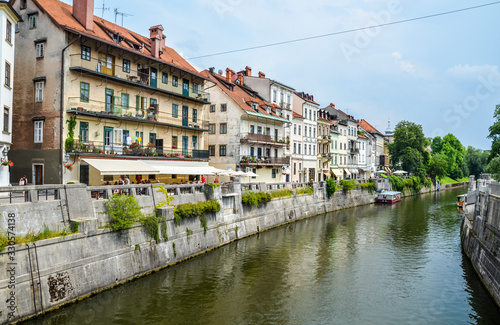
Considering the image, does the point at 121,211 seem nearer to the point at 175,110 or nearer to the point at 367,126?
the point at 175,110

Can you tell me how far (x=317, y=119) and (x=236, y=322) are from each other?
54905 mm

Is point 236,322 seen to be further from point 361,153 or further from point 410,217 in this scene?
point 361,153

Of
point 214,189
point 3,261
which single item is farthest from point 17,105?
point 3,261

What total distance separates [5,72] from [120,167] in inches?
368

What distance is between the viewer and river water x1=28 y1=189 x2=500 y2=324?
16027mm

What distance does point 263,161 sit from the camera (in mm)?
50125

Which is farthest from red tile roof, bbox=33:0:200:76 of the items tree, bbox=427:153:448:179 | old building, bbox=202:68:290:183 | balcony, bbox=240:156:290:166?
tree, bbox=427:153:448:179

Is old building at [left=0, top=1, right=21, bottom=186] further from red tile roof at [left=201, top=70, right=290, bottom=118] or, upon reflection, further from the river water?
red tile roof at [left=201, top=70, right=290, bottom=118]

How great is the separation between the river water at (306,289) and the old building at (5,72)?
11377 mm

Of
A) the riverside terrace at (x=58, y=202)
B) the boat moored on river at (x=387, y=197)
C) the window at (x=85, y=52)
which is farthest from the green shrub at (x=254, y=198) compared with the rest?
the boat moored on river at (x=387, y=197)

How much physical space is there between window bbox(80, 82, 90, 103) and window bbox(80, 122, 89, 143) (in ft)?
5.81

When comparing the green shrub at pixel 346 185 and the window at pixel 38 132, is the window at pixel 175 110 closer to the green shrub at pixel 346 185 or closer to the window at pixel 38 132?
the window at pixel 38 132

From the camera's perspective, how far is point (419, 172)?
80.3m

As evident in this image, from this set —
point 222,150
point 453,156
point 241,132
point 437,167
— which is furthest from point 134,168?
point 453,156
